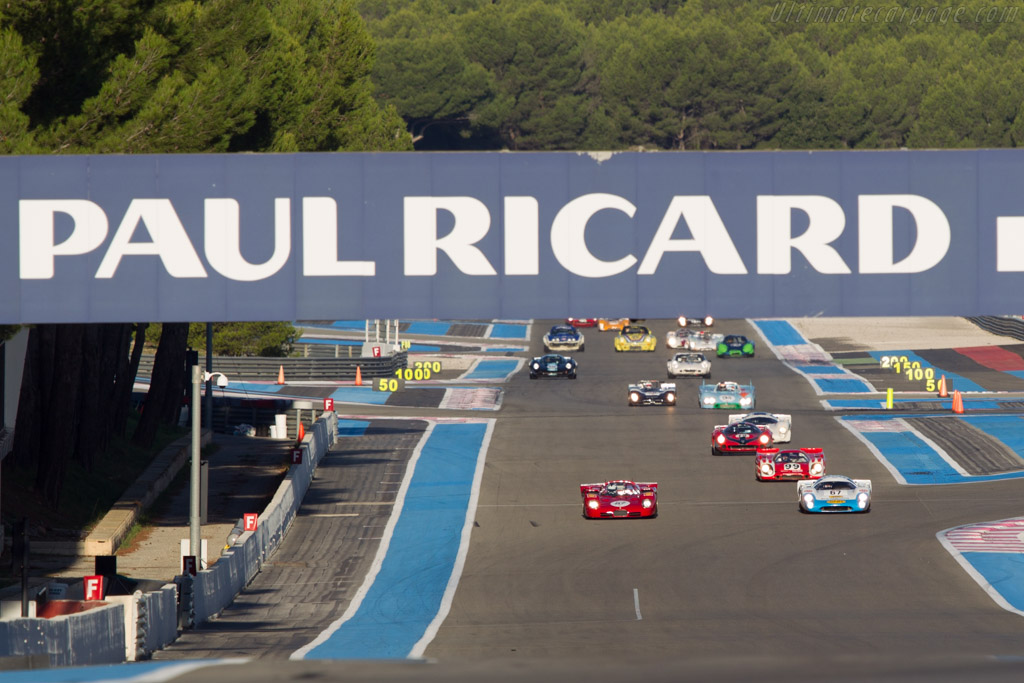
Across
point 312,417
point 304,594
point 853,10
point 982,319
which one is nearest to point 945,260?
point 304,594

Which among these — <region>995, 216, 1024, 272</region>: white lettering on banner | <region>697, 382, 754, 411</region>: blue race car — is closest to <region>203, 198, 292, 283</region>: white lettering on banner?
<region>995, 216, 1024, 272</region>: white lettering on banner

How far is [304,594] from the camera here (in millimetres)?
30078

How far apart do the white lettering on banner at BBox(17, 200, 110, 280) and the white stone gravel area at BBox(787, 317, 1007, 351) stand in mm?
66514

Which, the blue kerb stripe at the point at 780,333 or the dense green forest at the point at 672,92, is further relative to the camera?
the dense green forest at the point at 672,92

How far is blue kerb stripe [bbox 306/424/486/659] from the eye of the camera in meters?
24.0

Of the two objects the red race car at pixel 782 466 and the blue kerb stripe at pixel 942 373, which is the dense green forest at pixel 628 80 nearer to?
the red race car at pixel 782 466

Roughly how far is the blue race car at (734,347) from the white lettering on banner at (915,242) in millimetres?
60119

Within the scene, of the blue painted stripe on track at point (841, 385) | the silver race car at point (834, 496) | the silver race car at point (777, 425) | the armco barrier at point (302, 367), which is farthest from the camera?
the armco barrier at point (302, 367)

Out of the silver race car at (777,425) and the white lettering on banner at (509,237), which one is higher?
the white lettering on banner at (509,237)

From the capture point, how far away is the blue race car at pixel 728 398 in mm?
57969

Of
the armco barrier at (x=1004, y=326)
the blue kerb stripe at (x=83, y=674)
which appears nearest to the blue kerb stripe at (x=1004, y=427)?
the armco barrier at (x=1004, y=326)

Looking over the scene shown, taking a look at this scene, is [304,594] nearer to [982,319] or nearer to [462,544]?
[462,544]

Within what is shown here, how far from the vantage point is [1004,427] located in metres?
53.1

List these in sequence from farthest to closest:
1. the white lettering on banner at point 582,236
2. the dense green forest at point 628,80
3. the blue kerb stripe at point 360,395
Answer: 1. the blue kerb stripe at point 360,395
2. the dense green forest at point 628,80
3. the white lettering on banner at point 582,236
